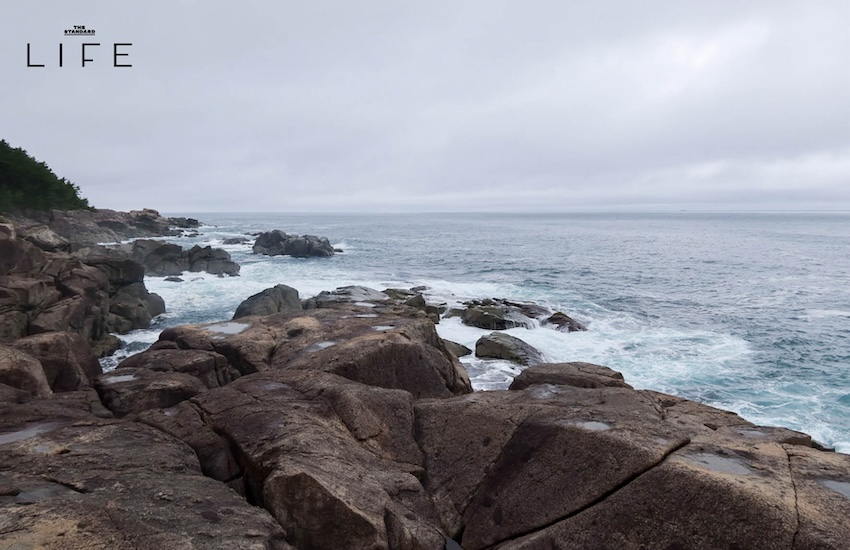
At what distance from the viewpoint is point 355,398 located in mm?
9695

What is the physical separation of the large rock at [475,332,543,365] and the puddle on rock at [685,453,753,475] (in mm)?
14643

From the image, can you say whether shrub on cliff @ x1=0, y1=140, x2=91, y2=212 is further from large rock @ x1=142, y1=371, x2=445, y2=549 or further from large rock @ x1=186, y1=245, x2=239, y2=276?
large rock @ x1=142, y1=371, x2=445, y2=549

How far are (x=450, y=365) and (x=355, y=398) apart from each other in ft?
15.9

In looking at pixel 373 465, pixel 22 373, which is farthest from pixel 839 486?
pixel 22 373

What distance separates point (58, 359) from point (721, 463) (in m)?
14.4

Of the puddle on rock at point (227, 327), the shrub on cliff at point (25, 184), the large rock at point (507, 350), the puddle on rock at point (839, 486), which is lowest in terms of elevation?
the large rock at point (507, 350)

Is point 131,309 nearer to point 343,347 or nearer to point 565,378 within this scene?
point 343,347

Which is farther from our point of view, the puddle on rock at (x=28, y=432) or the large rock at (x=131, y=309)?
the large rock at (x=131, y=309)

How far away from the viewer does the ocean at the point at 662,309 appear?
826 inches

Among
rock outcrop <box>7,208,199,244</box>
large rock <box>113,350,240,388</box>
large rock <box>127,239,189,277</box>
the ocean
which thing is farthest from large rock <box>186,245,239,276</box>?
large rock <box>113,350,240,388</box>

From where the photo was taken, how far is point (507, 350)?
2303 cm

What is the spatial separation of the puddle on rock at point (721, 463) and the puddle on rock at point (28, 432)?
10163 mm

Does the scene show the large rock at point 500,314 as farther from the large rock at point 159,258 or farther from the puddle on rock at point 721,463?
the large rock at point 159,258

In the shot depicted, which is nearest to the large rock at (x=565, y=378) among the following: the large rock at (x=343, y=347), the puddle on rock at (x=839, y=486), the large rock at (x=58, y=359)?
the large rock at (x=343, y=347)
